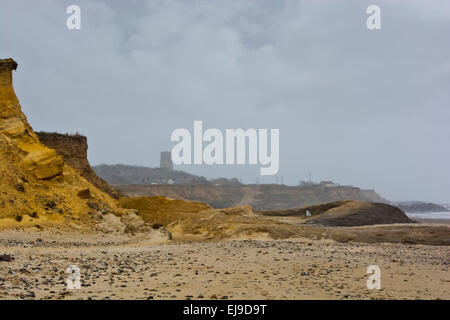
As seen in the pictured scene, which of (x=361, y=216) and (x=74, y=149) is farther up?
(x=74, y=149)

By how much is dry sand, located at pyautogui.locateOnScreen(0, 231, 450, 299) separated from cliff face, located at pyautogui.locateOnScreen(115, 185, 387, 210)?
7061cm

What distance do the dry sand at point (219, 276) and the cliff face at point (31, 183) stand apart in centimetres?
758

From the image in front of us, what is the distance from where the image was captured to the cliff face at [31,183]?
16.0 m

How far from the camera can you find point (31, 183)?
725 inches

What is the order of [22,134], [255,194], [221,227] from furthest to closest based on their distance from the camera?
[255,194] < [22,134] < [221,227]

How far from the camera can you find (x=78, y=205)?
64.3 feet

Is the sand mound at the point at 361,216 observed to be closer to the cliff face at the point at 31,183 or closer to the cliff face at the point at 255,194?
the cliff face at the point at 31,183

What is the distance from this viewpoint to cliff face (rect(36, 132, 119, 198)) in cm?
3019

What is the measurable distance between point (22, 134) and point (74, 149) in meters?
11.0

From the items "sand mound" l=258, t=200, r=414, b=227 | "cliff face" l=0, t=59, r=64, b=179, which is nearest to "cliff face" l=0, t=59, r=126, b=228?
"cliff face" l=0, t=59, r=64, b=179

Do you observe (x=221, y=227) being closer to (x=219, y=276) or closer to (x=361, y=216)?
(x=219, y=276)

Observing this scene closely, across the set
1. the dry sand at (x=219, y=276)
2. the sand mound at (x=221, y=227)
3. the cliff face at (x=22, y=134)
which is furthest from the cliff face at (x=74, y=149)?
the dry sand at (x=219, y=276)

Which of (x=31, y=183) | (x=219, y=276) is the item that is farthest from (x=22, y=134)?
(x=219, y=276)
